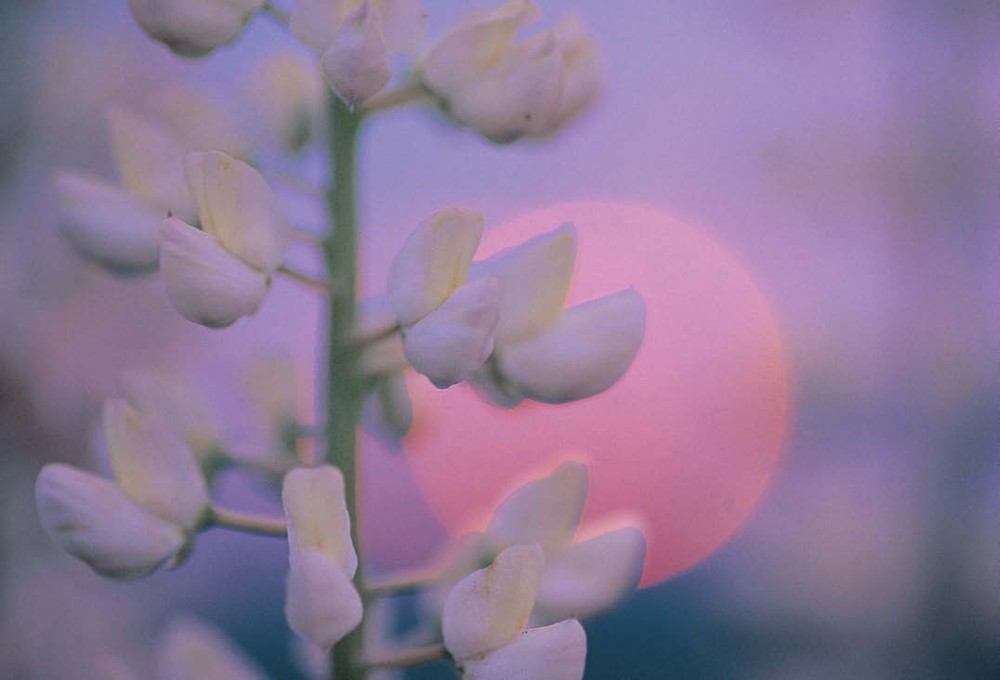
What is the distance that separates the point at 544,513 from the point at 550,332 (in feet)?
0.23

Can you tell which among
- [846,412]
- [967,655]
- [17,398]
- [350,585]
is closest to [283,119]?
[350,585]

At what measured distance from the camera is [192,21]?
1.39 ft

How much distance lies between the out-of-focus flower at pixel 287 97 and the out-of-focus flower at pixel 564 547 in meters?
0.19

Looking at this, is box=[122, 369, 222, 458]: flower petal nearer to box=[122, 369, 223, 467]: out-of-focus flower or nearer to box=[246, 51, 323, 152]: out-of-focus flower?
box=[122, 369, 223, 467]: out-of-focus flower

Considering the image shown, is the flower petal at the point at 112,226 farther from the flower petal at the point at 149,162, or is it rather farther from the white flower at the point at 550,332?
the white flower at the point at 550,332

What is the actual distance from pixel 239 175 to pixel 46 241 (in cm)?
70

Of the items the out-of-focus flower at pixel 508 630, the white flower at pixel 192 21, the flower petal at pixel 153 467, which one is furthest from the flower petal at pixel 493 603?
the white flower at pixel 192 21

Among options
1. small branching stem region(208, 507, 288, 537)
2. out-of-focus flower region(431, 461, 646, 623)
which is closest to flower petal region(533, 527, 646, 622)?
out-of-focus flower region(431, 461, 646, 623)

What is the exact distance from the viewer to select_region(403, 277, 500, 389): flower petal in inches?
15.4

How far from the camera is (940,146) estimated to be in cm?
132

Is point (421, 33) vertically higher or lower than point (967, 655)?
higher

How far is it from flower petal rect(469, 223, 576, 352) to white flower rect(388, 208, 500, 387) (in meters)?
0.03

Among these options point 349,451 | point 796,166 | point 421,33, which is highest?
point 421,33

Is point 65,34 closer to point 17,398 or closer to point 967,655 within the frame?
point 17,398
